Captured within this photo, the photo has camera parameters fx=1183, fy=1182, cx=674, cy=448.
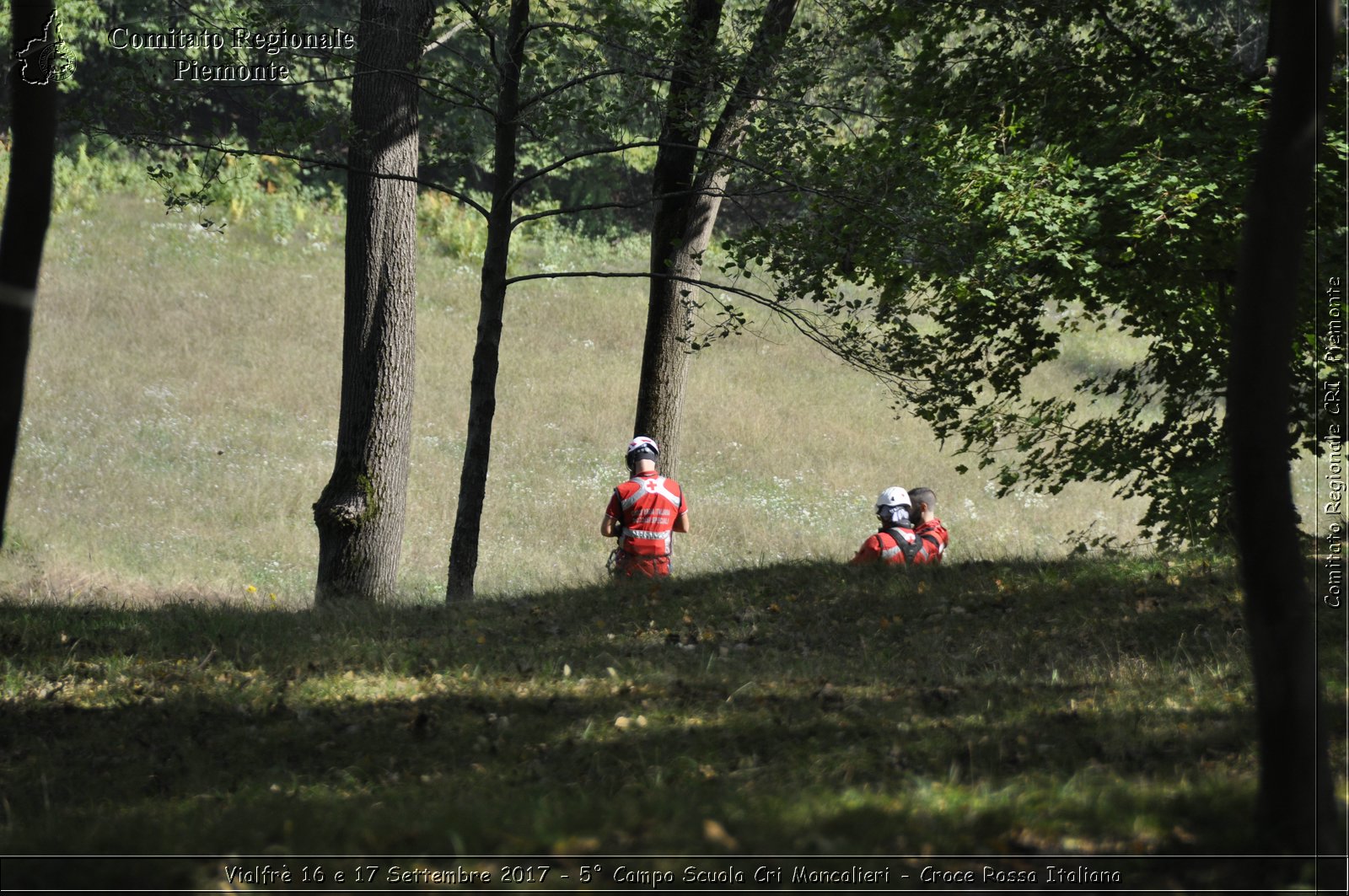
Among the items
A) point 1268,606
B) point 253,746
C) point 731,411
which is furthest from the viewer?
point 731,411

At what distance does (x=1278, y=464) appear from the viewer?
3.85 m

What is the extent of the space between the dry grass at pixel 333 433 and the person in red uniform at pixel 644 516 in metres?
1.07

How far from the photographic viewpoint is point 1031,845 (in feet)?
13.1

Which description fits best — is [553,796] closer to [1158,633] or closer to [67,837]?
[67,837]

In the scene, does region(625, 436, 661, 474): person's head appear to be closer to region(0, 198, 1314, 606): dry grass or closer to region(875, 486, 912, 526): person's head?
region(0, 198, 1314, 606): dry grass

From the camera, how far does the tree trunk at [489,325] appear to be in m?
11.0

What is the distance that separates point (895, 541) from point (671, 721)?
16.2ft

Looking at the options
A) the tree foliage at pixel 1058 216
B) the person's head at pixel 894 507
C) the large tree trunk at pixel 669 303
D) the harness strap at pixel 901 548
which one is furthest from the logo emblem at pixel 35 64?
the large tree trunk at pixel 669 303

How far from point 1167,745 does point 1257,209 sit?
259 centimetres

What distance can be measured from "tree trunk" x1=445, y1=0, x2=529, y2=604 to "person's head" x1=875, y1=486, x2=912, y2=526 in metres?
3.67

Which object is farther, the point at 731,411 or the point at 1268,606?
the point at 731,411

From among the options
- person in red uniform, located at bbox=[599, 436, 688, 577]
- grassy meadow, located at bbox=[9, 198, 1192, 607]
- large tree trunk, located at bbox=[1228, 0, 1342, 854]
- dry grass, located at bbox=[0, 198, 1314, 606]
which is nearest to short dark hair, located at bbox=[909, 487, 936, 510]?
grassy meadow, located at bbox=[9, 198, 1192, 607]

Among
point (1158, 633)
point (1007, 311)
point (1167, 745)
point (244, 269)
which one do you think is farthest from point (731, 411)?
point (1167, 745)

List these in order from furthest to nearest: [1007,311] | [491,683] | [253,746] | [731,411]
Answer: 1. [731,411]
2. [1007,311]
3. [491,683]
4. [253,746]
